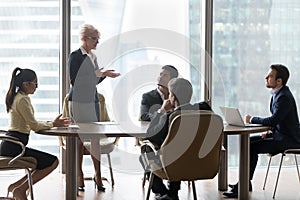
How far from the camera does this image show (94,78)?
5535mm

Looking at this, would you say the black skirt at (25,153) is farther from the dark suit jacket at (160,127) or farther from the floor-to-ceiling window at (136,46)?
the floor-to-ceiling window at (136,46)

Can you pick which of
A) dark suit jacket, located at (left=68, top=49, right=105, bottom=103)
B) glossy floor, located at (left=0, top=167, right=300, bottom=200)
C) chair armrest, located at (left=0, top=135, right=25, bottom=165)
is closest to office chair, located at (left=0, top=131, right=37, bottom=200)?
chair armrest, located at (left=0, top=135, right=25, bottom=165)

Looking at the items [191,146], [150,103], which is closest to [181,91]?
[191,146]

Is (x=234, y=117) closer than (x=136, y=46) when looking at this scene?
Yes

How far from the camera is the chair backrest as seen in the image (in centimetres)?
411

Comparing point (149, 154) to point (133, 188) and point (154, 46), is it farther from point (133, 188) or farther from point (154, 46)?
point (154, 46)

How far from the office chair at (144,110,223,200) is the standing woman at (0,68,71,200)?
0.94m

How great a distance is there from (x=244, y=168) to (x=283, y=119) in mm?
561

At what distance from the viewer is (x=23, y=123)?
14.6 ft

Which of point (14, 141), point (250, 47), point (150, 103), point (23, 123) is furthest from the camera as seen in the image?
point (250, 47)

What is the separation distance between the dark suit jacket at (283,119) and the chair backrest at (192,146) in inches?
36.6

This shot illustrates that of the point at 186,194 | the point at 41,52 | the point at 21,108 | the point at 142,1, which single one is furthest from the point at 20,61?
the point at 186,194

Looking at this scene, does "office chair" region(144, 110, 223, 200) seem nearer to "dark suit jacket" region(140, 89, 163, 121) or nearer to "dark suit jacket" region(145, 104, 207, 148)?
"dark suit jacket" region(145, 104, 207, 148)

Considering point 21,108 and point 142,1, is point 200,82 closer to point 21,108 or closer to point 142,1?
point 142,1
